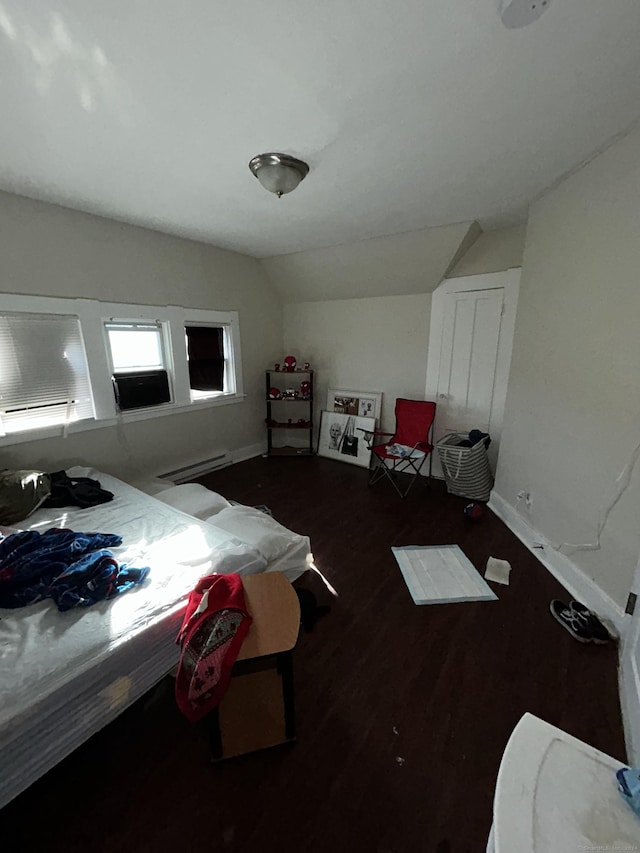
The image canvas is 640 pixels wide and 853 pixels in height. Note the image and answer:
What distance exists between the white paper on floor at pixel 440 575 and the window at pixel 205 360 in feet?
8.62

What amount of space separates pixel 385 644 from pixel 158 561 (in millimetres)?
1196

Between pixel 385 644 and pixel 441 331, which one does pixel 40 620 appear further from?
pixel 441 331

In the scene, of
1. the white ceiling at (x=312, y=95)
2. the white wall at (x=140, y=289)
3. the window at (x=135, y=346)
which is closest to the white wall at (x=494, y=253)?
the white ceiling at (x=312, y=95)

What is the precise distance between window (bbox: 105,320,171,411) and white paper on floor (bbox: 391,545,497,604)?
8.49ft

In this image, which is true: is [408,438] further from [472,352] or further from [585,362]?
[585,362]

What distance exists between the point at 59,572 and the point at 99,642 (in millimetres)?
461

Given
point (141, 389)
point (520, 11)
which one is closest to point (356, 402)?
point (141, 389)

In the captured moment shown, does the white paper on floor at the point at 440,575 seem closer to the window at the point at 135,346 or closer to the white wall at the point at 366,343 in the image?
the white wall at the point at 366,343

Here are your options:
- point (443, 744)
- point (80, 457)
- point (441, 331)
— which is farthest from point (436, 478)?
point (80, 457)

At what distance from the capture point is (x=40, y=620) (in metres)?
1.25

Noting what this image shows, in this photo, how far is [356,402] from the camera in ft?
13.6

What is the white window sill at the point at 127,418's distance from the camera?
2.45 metres

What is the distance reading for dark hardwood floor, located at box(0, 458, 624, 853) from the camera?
1031mm

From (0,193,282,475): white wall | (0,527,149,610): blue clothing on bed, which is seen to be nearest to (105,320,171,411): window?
(0,193,282,475): white wall
